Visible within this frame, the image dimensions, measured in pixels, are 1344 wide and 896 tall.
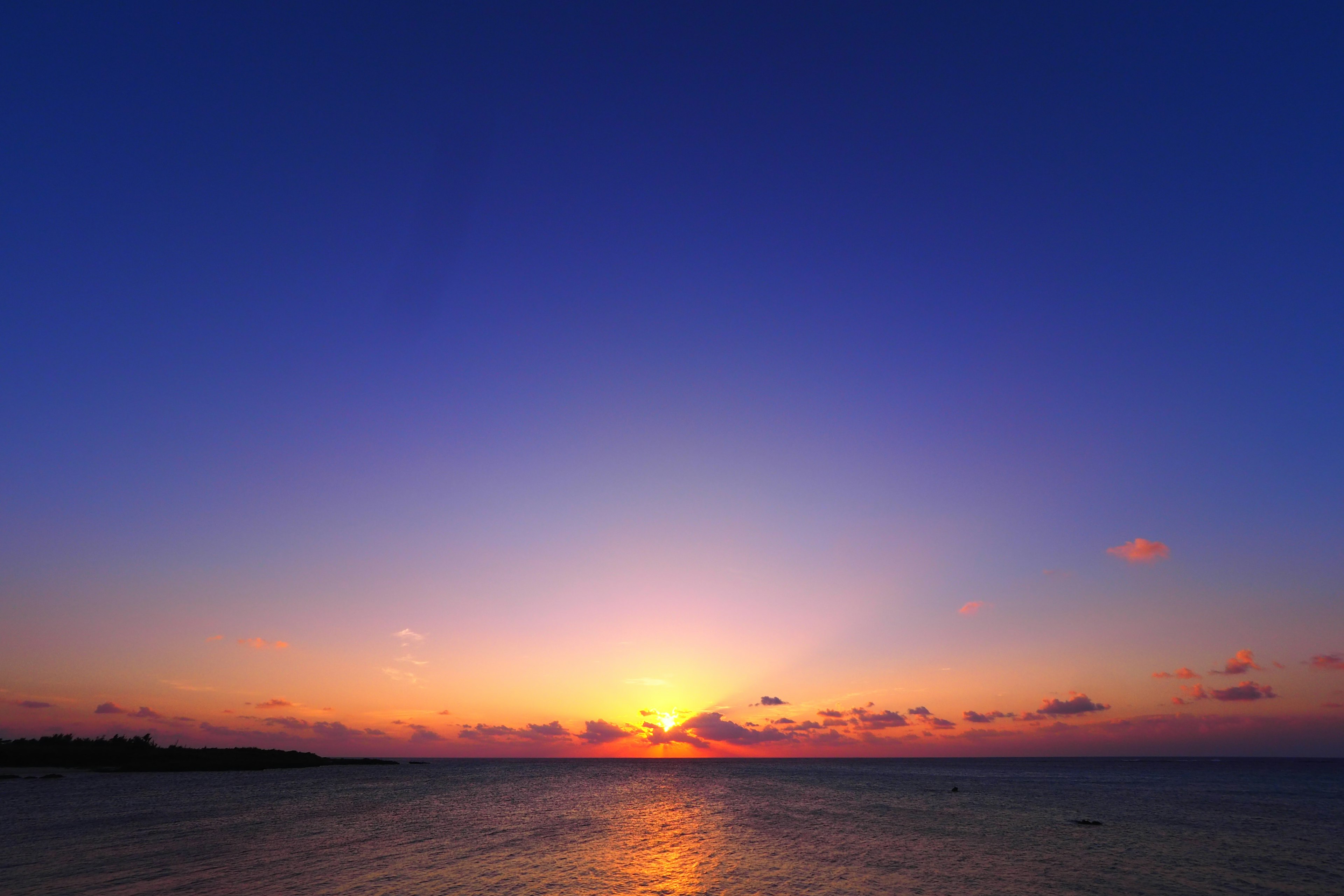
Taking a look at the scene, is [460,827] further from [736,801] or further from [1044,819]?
[1044,819]

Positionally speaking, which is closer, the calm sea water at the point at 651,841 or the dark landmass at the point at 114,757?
the calm sea water at the point at 651,841

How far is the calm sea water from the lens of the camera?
102ft

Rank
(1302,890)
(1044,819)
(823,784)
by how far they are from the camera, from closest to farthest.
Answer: (1302,890) < (1044,819) < (823,784)

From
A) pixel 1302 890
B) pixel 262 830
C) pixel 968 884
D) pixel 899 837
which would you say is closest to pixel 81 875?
pixel 262 830

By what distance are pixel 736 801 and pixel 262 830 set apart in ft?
163

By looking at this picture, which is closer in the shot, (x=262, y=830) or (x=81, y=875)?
(x=81, y=875)

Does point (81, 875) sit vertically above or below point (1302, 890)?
above

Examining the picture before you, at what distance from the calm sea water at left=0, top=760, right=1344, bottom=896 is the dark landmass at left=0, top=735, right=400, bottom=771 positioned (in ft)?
105

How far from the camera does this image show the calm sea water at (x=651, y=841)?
31062 mm

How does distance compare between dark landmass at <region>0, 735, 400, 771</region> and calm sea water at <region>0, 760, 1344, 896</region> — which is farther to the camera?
dark landmass at <region>0, 735, 400, 771</region>

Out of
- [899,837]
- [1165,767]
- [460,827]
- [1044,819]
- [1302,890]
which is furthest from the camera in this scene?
[1165,767]

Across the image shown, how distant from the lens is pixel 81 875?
30.1 meters

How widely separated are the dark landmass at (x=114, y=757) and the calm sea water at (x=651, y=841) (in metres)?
31.9

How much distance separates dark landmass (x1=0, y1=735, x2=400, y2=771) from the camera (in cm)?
10894
